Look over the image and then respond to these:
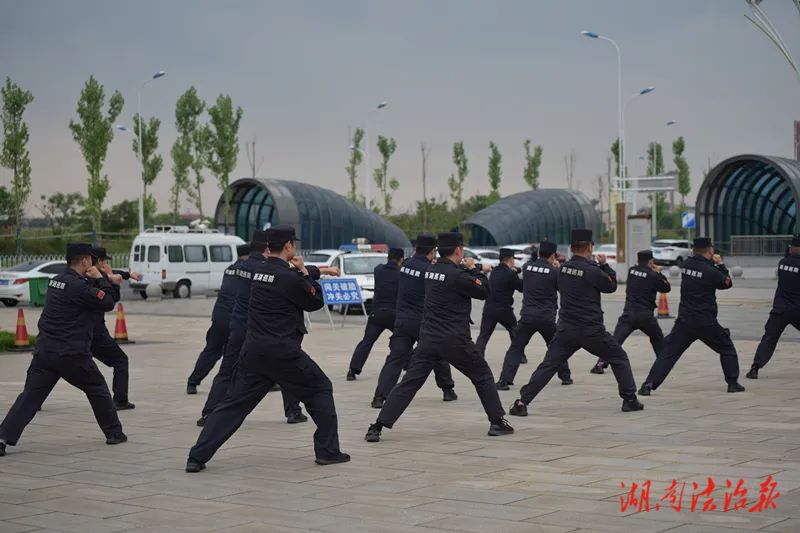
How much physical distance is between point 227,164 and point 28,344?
132ft

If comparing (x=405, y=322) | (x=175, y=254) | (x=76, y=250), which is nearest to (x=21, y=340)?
(x=405, y=322)

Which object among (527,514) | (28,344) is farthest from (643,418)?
(28,344)

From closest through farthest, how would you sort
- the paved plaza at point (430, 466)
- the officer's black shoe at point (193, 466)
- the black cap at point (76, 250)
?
the paved plaza at point (430, 466) → the officer's black shoe at point (193, 466) → the black cap at point (76, 250)

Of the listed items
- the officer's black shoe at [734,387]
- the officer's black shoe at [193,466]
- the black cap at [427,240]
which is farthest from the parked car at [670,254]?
the officer's black shoe at [193,466]

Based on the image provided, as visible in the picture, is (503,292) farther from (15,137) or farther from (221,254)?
(15,137)

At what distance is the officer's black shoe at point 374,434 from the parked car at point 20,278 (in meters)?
25.0

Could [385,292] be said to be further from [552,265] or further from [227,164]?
[227,164]

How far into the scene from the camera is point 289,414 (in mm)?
11367

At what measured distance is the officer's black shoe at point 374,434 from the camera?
32.8 ft

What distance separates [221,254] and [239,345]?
2611 centimetres

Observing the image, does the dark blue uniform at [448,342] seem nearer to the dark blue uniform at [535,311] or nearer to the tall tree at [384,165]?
the dark blue uniform at [535,311]

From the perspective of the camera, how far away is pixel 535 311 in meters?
13.8

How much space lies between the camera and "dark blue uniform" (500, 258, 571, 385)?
45.2 ft

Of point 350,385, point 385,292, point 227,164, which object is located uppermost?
point 227,164
